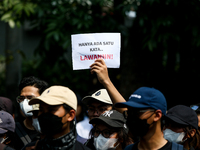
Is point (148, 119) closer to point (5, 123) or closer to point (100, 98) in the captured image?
point (100, 98)

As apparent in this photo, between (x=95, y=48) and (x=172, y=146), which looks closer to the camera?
(x=172, y=146)

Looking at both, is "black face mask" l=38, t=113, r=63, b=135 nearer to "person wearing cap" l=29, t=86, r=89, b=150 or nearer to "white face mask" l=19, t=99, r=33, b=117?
"person wearing cap" l=29, t=86, r=89, b=150

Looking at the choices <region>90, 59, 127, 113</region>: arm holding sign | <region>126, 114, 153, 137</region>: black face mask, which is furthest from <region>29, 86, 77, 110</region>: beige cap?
<region>126, 114, 153, 137</region>: black face mask

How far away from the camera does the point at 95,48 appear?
12.4ft

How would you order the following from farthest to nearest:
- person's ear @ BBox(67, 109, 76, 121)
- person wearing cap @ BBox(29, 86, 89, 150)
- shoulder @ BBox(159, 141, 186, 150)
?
person's ear @ BBox(67, 109, 76, 121), person wearing cap @ BBox(29, 86, 89, 150), shoulder @ BBox(159, 141, 186, 150)

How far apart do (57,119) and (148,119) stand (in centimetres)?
80

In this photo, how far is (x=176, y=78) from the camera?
786 cm

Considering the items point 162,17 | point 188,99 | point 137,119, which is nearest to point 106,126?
point 137,119

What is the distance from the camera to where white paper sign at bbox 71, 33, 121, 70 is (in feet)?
12.4

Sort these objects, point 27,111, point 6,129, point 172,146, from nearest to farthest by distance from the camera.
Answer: point 172,146 < point 6,129 < point 27,111

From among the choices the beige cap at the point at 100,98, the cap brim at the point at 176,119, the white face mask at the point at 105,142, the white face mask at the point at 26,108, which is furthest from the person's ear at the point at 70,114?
the white face mask at the point at 26,108

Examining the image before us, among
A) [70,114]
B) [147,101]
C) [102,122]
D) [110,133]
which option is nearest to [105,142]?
[110,133]

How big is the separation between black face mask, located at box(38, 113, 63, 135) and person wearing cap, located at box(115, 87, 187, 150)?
59 cm

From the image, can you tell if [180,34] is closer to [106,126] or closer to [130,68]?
[130,68]
